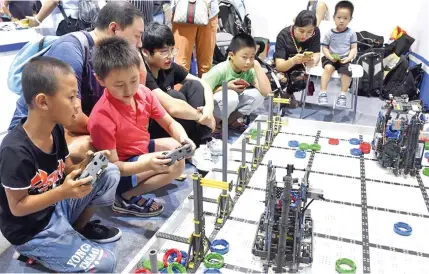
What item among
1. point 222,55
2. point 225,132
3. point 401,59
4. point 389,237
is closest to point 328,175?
point 389,237

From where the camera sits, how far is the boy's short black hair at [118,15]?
1.68 metres

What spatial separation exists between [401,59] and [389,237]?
2.54 m

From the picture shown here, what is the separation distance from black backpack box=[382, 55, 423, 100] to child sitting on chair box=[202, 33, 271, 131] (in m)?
1.51

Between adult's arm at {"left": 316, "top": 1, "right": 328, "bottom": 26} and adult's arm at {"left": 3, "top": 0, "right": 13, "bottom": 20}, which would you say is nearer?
adult's arm at {"left": 3, "top": 0, "right": 13, "bottom": 20}

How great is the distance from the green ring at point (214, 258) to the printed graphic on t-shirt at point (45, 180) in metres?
0.58

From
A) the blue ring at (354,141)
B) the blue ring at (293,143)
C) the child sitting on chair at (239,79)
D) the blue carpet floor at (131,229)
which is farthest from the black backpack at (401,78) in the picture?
the blue carpet floor at (131,229)

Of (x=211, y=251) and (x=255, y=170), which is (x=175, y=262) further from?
(x=255, y=170)

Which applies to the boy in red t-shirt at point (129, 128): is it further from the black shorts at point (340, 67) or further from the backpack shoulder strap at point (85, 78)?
the black shorts at point (340, 67)

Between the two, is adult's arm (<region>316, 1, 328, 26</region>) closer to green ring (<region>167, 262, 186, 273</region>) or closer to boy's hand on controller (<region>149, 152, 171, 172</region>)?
boy's hand on controller (<region>149, 152, 171, 172</region>)

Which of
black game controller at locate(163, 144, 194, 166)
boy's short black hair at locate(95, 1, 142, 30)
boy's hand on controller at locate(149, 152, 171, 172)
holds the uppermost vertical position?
boy's short black hair at locate(95, 1, 142, 30)

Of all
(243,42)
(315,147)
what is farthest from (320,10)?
(315,147)

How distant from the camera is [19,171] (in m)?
1.21

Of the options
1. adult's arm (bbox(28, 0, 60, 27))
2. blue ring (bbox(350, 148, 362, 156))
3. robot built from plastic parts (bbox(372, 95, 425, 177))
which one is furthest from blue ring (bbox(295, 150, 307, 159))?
adult's arm (bbox(28, 0, 60, 27))

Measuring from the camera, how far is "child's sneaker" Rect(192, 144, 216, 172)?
2.15 metres
